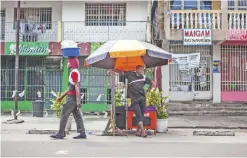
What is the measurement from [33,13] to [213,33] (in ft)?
30.0

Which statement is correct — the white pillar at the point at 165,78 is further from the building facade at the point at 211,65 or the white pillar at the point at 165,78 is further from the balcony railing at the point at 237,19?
the balcony railing at the point at 237,19

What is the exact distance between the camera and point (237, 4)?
1947cm

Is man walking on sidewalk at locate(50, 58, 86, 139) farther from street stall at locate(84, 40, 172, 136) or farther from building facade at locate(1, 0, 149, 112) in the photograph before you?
building facade at locate(1, 0, 149, 112)

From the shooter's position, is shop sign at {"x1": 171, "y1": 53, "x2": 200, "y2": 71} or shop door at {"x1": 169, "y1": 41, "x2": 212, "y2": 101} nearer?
shop sign at {"x1": 171, "y1": 53, "x2": 200, "y2": 71}

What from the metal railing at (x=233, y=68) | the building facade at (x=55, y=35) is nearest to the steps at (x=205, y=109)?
the metal railing at (x=233, y=68)

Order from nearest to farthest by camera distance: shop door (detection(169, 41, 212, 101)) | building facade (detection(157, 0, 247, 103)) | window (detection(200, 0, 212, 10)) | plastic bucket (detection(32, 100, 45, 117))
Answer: plastic bucket (detection(32, 100, 45, 117))
building facade (detection(157, 0, 247, 103))
shop door (detection(169, 41, 212, 101))
window (detection(200, 0, 212, 10))

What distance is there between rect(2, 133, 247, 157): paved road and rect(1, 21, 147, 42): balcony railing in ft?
34.5

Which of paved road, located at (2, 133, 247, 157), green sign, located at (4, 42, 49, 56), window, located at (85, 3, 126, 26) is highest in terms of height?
window, located at (85, 3, 126, 26)

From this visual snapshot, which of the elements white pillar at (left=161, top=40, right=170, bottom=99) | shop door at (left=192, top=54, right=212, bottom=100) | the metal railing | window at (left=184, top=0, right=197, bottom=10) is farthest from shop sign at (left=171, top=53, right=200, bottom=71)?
window at (left=184, top=0, right=197, bottom=10)

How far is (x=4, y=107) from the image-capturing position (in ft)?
63.7

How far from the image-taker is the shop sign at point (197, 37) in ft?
58.6

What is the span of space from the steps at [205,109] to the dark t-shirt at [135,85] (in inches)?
292

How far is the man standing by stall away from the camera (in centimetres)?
985

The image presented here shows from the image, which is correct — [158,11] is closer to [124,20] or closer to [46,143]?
[124,20]
